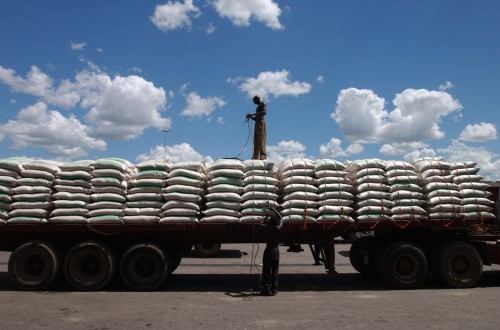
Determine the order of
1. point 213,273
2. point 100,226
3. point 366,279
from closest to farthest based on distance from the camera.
Answer: point 100,226 < point 366,279 < point 213,273

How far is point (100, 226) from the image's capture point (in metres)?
8.64

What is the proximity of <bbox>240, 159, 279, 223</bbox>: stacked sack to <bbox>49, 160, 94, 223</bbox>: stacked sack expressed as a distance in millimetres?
3147

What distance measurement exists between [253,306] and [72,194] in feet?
14.0

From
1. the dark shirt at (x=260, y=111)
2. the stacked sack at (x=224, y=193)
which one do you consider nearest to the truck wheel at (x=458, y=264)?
the stacked sack at (x=224, y=193)

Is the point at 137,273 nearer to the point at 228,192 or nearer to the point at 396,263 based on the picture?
the point at 228,192

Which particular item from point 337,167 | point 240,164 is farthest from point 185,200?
point 337,167

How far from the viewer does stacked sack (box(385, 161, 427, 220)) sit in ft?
29.6

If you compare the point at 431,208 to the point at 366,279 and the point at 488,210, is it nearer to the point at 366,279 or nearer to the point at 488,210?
the point at 488,210

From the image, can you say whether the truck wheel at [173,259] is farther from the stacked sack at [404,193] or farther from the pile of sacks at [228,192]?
the stacked sack at [404,193]

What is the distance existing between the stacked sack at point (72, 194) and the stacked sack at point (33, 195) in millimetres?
136

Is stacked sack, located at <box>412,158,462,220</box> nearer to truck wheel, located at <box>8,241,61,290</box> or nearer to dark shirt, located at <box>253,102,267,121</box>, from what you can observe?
dark shirt, located at <box>253,102,267,121</box>

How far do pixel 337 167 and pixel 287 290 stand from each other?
2770 millimetres

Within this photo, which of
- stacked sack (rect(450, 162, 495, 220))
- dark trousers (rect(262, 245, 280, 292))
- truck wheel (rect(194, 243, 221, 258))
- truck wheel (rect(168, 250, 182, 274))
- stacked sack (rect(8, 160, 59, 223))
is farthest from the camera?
truck wheel (rect(194, 243, 221, 258))

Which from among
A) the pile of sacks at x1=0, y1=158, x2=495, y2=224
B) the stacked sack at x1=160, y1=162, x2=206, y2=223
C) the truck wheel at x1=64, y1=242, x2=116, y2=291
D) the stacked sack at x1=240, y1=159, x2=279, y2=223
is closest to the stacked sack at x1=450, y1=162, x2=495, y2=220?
the pile of sacks at x1=0, y1=158, x2=495, y2=224
